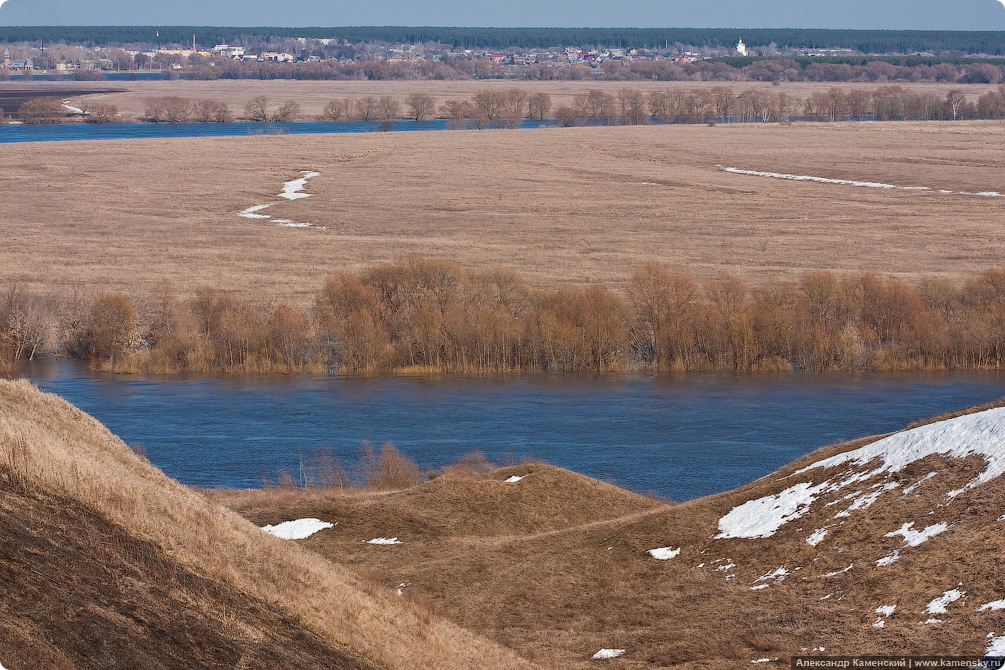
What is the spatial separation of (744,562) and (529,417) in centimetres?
2229

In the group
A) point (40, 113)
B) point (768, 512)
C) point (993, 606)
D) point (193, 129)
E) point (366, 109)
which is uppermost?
point (40, 113)

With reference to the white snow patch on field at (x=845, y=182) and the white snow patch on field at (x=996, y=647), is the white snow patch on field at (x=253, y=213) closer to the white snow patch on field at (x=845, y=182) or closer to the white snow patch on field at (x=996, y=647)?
the white snow patch on field at (x=845, y=182)

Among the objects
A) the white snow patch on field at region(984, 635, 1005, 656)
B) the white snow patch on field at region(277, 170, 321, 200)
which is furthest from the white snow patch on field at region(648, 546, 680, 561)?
the white snow patch on field at region(277, 170, 321, 200)

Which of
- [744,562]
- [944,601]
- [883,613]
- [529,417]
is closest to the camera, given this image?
[944,601]

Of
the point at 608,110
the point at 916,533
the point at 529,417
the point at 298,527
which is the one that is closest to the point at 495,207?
the point at 529,417

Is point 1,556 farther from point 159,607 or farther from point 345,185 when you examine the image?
point 345,185

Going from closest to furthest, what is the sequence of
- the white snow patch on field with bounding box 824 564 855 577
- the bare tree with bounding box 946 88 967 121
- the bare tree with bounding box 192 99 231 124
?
the white snow patch on field with bounding box 824 564 855 577 < the bare tree with bounding box 946 88 967 121 < the bare tree with bounding box 192 99 231 124

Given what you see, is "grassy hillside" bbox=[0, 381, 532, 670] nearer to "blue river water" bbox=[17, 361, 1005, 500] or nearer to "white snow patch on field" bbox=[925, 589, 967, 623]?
"white snow patch on field" bbox=[925, 589, 967, 623]

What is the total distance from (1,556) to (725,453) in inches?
1030

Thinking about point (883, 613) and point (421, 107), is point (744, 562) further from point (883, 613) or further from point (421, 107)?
point (421, 107)

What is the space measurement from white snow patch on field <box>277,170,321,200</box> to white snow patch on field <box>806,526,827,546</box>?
69975mm

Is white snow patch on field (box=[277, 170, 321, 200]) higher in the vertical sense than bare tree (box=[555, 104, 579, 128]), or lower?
lower

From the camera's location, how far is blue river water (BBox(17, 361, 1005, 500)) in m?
33.2

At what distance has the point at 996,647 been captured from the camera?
11.2 m
